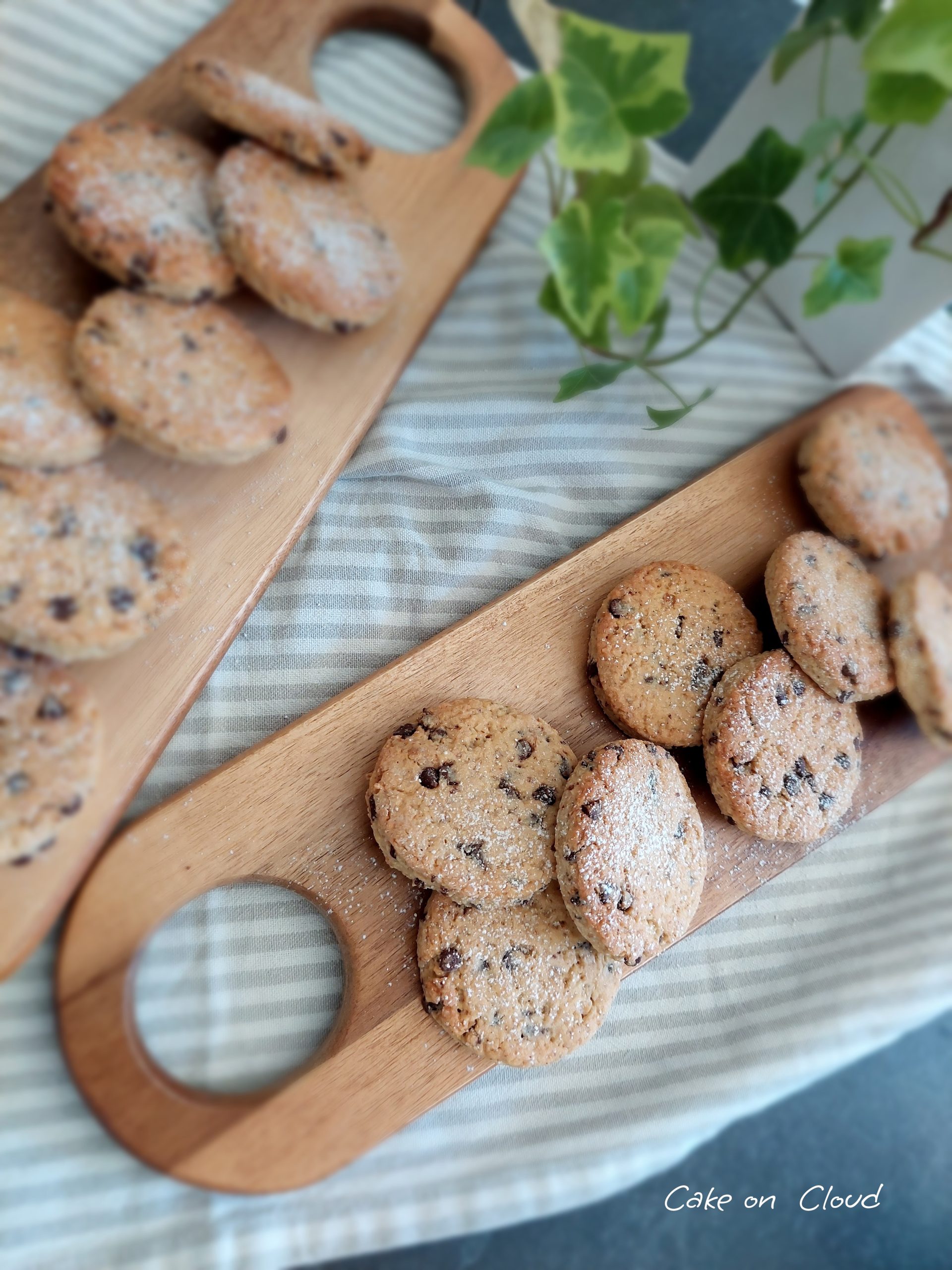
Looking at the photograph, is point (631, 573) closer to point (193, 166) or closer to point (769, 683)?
point (769, 683)

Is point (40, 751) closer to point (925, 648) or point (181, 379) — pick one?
point (181, 379)

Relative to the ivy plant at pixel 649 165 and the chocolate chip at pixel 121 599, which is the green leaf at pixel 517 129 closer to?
the ivy plant at pixel 649 165

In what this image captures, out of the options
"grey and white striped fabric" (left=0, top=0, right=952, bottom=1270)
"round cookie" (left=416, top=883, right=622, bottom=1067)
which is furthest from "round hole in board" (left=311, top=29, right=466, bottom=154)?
"round cookie" (left=416, top=883, right=622, bottom=1067)

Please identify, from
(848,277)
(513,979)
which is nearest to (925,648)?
(848,277)

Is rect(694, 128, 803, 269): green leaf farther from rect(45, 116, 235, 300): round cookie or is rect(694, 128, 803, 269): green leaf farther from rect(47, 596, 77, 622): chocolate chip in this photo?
rect(47, 596, 77, 622): chocolate chip

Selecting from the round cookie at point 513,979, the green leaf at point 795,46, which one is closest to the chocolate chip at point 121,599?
the round cookie at point 513,979

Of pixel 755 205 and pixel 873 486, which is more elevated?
pixel 755 205
